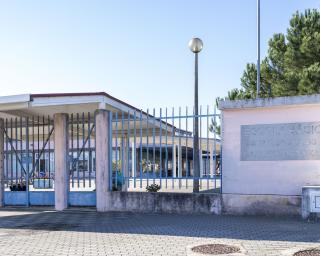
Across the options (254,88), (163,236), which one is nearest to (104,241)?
(163,236)

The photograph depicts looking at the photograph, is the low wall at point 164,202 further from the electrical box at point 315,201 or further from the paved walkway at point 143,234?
the electrical box at point 315,201

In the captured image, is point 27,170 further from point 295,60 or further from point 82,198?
point 295,60

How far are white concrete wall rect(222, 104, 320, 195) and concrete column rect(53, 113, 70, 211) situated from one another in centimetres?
503

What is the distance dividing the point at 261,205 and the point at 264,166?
958 millimetres

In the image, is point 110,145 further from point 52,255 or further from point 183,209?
point 52,255

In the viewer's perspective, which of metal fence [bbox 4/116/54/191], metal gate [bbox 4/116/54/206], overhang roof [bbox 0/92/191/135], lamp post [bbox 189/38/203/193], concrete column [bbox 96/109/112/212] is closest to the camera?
lamp post [bbox 189/38/203/193]

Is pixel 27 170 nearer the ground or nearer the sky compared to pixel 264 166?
nearer the ground

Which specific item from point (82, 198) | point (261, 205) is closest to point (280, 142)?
point (261, 205)

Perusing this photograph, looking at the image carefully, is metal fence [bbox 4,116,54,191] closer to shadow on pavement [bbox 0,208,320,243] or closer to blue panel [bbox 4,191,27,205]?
blue panel [bbox 4,191,27,205]

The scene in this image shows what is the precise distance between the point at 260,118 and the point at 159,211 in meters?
3.61

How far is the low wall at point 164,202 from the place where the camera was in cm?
1130

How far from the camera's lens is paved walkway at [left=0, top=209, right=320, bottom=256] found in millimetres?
7426

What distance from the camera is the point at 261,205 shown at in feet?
35.5

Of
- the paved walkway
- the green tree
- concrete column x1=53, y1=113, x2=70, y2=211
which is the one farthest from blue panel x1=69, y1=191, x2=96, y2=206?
the green tree
